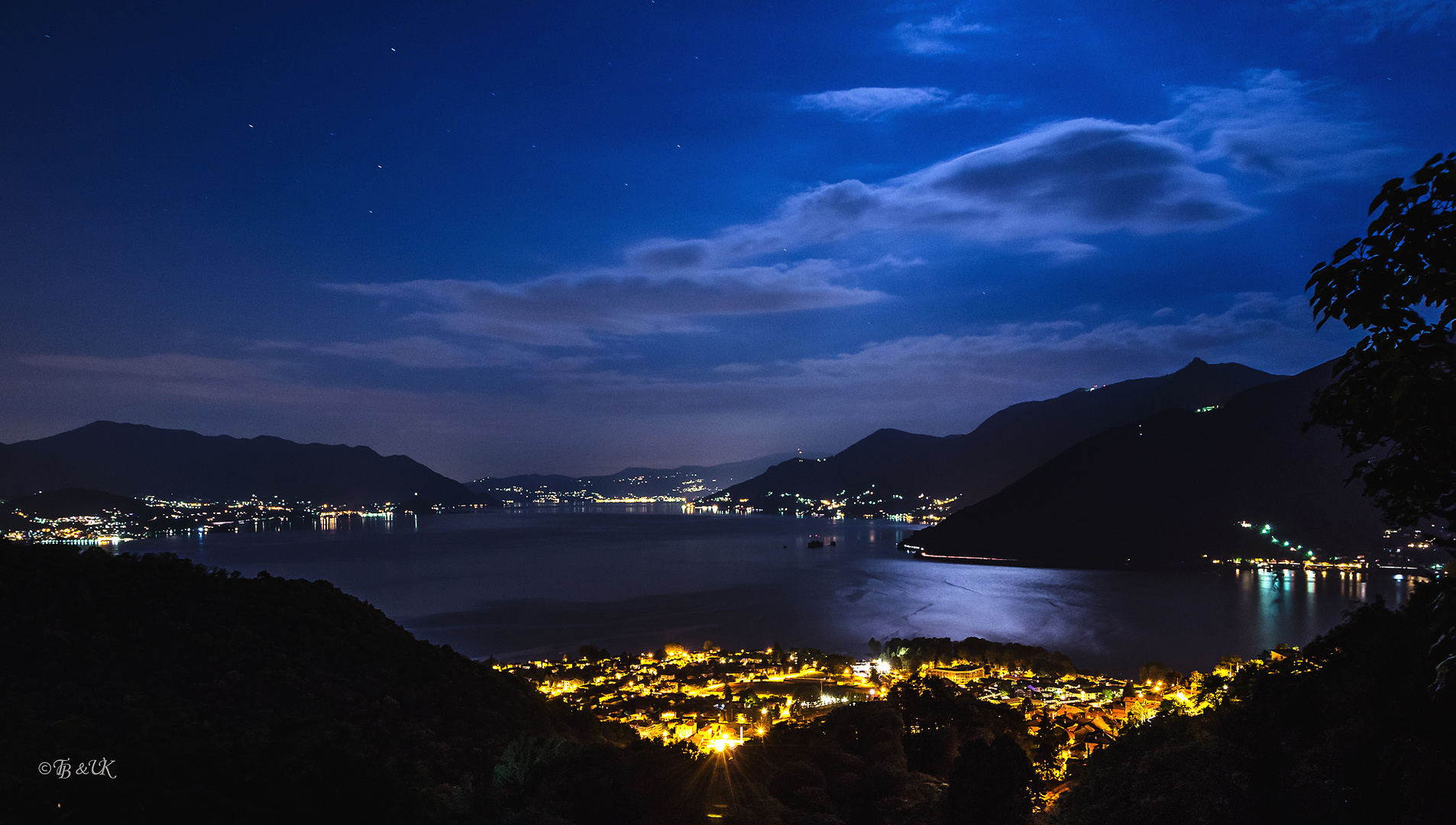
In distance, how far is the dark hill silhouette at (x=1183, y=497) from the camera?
174 feet

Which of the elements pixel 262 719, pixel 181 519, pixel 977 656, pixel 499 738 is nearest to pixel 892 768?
pixel 499 738

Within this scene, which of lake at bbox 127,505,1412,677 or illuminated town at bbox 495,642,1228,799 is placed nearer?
illuminated town at bbox 495,642,1228,799

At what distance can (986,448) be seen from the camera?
446 feet

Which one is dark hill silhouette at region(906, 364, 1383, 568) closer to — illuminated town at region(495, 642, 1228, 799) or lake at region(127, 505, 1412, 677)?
lake at region(127, 505, 1412, 677)

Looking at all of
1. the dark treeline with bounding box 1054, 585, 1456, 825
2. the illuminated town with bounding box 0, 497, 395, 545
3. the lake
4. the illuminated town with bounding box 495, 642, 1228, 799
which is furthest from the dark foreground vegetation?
the illuminated town with bounding box 0, 497, 395, 545

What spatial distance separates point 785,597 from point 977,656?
19.2 m

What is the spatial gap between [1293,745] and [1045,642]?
2452 centimetres

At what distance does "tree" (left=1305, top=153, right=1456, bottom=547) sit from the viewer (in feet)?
7.52

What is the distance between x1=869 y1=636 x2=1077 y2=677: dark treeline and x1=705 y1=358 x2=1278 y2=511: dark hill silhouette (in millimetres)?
81518

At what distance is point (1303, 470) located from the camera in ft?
186

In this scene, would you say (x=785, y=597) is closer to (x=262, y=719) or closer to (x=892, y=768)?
(x=892, y=768)

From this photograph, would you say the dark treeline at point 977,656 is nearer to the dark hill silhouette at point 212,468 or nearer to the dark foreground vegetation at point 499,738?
the dark foreground vegetation at point 499,738

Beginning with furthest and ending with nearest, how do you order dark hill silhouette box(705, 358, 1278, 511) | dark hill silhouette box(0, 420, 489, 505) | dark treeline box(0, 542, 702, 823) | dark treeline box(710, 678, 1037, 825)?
dark hill silhouette box(0, 420, 489, 505) → dark hill silhouette box(705, 358, 1278, 511) → dark treeline box(710, 678, 1037, 825) → dark treeline box(0, 542, 702, 823)

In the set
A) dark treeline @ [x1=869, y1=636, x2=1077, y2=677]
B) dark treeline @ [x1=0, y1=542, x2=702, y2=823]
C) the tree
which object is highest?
the tree
